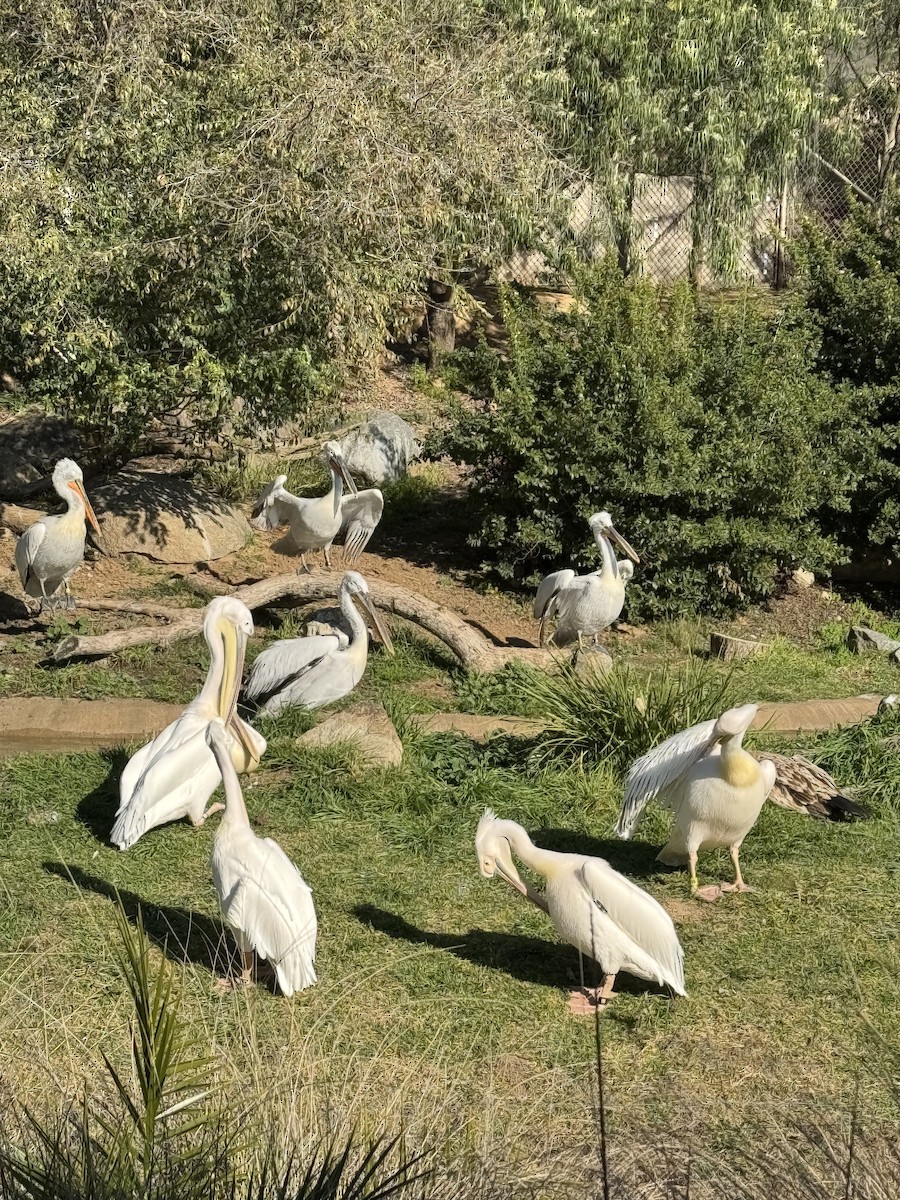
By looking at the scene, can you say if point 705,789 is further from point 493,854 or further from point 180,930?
point 180,930

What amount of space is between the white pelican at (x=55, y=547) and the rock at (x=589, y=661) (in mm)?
3414

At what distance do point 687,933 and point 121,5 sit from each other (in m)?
7.99

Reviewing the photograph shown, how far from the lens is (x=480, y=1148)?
134 inches

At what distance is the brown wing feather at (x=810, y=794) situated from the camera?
21.2ft

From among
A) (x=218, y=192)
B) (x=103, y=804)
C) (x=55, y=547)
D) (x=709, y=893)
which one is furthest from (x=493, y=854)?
(x=218, y=192)

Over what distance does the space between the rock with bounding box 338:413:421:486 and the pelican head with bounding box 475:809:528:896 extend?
833cm

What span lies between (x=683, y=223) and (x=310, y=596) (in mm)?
12896

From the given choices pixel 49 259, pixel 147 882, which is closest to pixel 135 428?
pixel 49 259

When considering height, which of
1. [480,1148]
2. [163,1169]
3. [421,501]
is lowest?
[421,501]

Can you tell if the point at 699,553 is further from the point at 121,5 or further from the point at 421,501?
the point at 121,5

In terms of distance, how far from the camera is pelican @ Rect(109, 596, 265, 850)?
19.6 feet

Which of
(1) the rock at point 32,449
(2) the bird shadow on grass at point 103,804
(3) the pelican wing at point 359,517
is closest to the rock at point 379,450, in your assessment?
(3) the pelican wing at point 359,517

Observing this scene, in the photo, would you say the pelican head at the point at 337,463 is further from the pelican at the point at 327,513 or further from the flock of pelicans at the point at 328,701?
the flock of pelicans at the point at 328,701

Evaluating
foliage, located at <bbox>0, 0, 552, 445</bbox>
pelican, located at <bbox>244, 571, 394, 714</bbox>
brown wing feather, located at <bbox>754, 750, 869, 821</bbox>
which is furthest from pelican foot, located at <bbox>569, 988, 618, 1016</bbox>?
foliage, located at <bbox>0, 0, 552, 445</bbox>
